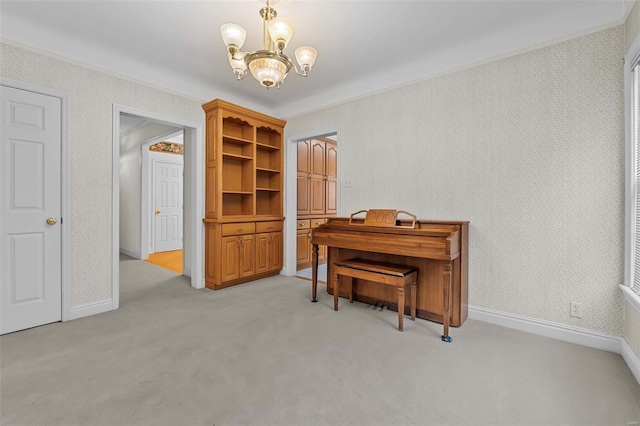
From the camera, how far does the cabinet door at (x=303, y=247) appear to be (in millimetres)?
4898

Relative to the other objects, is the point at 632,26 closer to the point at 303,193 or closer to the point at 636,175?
the point at 636,175

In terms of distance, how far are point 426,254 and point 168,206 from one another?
6190mm

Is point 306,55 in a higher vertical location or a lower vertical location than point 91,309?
higher

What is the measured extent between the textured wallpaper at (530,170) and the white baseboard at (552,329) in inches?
1.9

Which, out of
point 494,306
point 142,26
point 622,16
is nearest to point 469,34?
point 622,16

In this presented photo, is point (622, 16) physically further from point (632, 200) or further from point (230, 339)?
point (230, 339)

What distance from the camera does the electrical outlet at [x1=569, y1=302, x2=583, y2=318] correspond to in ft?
7.63

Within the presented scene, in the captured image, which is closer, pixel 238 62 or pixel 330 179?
pixel 238 62

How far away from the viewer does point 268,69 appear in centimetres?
200

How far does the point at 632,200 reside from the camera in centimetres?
206

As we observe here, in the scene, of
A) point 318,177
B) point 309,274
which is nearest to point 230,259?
point 309,274

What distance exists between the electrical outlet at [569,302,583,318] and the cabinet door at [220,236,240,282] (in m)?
3.46

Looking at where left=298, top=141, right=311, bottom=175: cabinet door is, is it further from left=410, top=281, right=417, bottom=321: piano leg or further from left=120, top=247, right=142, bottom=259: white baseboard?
left=120, top=247, right=142, bottom=259: white baseboard

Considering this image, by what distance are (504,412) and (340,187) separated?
2722mm
